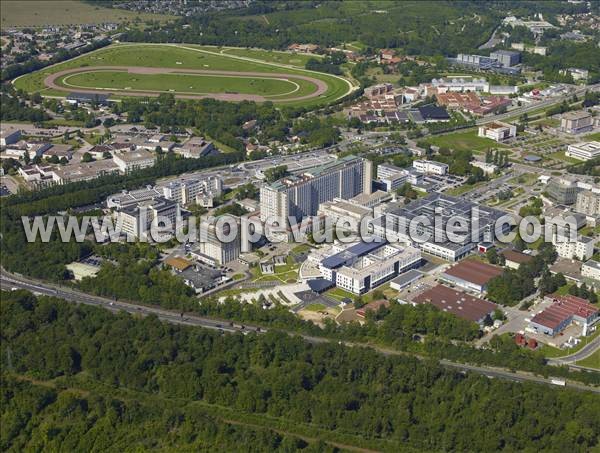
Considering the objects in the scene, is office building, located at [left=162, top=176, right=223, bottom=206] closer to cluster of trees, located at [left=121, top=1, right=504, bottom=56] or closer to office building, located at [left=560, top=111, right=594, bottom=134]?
office building, located at [left=560, top=111, right=594, bottom=134]

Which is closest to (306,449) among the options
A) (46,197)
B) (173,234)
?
(173,234)

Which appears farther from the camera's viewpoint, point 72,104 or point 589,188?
point 72,104

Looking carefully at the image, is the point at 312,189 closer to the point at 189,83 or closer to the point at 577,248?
the point at 577,248

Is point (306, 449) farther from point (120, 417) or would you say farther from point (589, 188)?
point (589, 188)

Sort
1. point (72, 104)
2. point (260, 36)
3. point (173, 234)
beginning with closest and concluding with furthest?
point (173, 234)
point (72, 104)
point (260, 36)

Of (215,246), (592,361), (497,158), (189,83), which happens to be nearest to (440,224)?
(215,246)

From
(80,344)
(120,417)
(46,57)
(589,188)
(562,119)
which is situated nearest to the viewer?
(120,417)

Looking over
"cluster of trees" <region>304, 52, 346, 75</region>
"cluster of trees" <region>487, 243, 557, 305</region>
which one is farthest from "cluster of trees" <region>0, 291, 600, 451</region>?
"cluster of trees" <region>304, 52, 346, 75</region>
